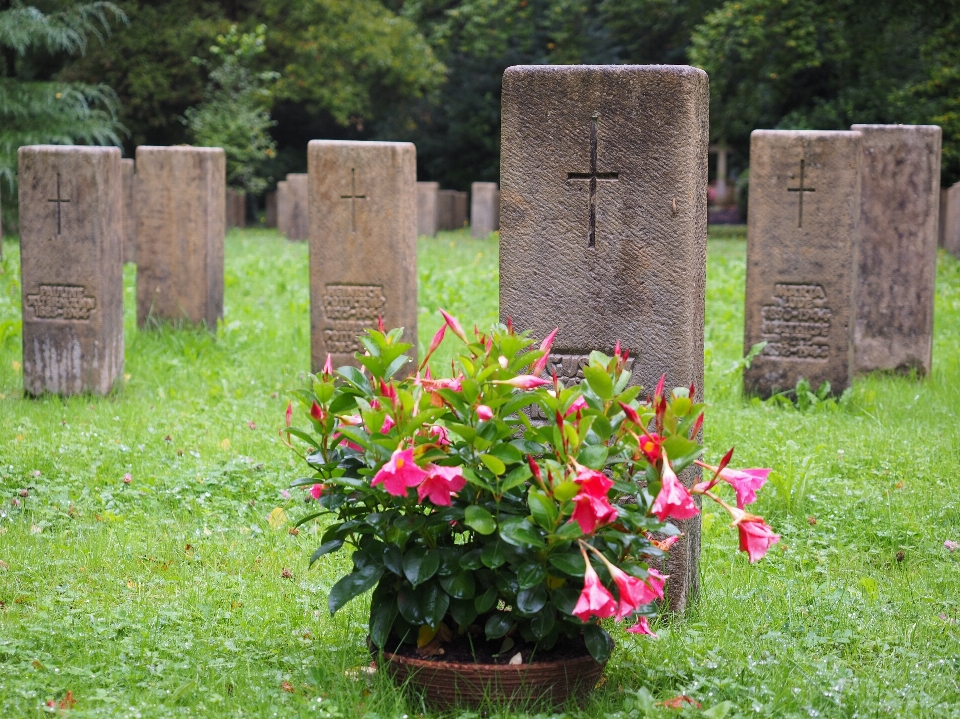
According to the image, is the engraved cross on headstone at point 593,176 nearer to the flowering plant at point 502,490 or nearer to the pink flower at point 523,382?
the flowering plant at point 502,490

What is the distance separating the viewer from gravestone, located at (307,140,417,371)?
804 centimetres

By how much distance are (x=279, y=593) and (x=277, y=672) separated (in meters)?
0.89

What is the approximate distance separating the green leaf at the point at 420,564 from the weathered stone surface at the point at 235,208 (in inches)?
1066

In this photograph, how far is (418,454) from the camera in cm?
310

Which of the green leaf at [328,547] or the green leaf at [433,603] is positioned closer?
the green leaf at [433,603]

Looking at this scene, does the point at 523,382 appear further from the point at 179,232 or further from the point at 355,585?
the point at 179,232

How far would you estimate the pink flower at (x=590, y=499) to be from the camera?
2.92 m

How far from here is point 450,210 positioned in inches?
1167

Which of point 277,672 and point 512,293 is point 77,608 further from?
point 512,293

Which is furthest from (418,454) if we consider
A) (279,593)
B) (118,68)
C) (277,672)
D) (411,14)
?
(411,14)

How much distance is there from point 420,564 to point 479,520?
Answer: 0.80 ft

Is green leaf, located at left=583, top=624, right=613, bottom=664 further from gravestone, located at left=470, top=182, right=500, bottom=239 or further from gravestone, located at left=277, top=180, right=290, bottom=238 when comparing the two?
gravestone, located at left=470, top=182, right=500, bottom=239

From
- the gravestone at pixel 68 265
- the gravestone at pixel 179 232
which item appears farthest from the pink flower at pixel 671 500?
the gravestone at pixel 179 232

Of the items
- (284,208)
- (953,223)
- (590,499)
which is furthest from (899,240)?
(284,208)
